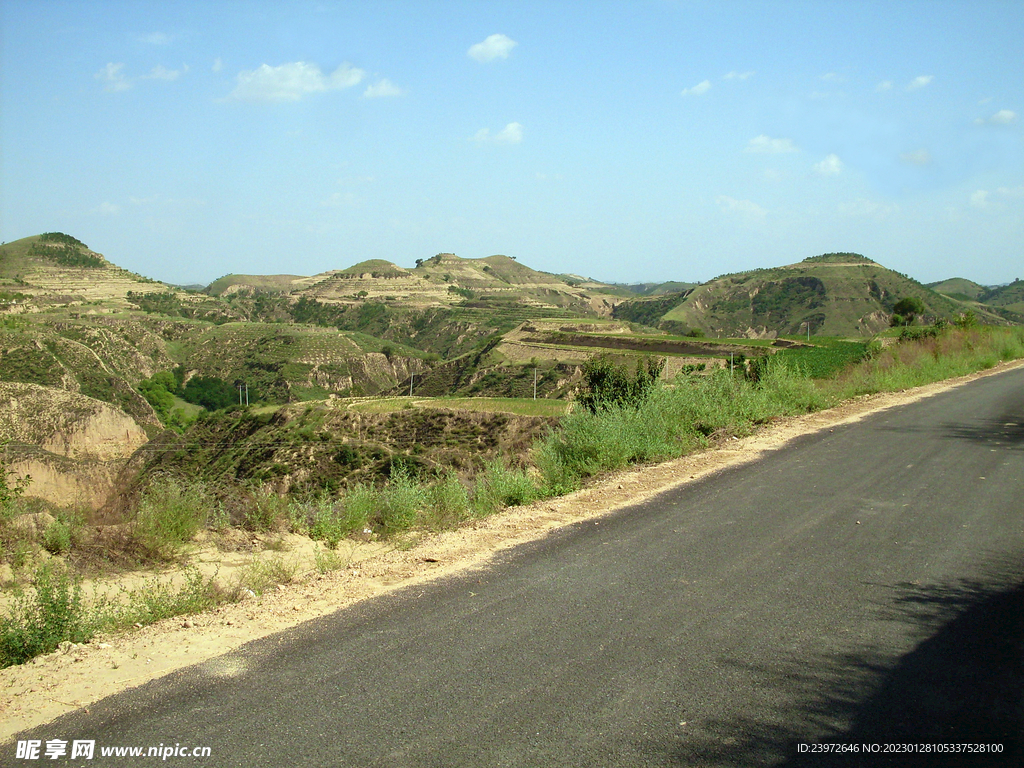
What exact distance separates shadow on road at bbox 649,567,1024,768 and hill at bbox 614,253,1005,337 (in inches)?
5135

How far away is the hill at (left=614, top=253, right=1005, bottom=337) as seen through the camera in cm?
13312

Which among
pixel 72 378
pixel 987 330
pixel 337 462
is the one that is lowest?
pixel 337 462

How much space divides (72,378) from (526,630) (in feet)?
229

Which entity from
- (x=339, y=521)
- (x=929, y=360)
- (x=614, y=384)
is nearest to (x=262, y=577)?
(x=339, y=521)

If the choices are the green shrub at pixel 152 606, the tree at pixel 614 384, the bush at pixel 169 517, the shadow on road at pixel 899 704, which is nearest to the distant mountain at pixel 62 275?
the tree at pixel 614 384

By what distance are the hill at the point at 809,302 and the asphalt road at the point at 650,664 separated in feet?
423

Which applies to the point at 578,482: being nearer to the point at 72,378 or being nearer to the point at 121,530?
the point at 121,530

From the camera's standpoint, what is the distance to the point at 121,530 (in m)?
7.33

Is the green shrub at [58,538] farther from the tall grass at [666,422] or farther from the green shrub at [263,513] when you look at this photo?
the tall grass at [666,422]

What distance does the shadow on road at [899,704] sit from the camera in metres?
3.14

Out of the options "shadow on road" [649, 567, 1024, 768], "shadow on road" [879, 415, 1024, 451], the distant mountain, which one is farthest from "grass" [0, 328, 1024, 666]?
the distant mountain

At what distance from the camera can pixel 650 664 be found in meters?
4.00

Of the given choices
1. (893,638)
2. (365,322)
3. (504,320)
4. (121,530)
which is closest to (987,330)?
(893,638)

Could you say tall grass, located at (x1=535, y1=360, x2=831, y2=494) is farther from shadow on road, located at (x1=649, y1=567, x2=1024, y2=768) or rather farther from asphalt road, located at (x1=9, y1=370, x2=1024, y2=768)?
shadow on road, located at (x1=649, y1=567, x2=1024, y2=768)
